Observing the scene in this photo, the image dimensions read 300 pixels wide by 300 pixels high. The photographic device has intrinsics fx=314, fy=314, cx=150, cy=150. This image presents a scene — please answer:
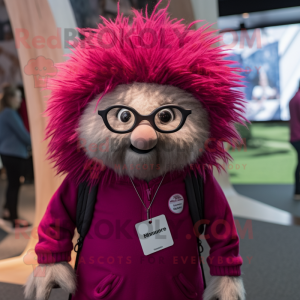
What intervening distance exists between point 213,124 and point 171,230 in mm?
339

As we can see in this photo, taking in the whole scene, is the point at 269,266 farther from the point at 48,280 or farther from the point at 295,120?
the point at 295,120

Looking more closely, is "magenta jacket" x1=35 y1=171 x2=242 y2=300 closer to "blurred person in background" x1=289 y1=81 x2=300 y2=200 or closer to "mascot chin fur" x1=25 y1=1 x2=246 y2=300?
"mascot chin fur" x1=25 y1=1 x2=246 y2=300

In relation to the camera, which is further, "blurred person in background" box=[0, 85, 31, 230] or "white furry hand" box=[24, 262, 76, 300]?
"blurred person in background" box=[0, 85, 31, 230]

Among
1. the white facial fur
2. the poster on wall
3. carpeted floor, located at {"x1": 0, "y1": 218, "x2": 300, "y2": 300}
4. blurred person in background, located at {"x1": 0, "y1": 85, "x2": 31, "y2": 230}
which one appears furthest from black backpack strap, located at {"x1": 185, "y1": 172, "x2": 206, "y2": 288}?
the poster on wall

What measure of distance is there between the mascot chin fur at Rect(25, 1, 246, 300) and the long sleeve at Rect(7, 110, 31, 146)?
6.91ft

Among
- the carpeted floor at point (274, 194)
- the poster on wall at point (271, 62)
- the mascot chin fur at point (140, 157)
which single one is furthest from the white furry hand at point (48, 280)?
the poster on wall at point (271, 62)

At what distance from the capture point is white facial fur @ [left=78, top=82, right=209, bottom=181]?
32.2 inches

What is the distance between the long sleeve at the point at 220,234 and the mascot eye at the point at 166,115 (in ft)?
0.92

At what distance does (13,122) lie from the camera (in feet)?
9.39

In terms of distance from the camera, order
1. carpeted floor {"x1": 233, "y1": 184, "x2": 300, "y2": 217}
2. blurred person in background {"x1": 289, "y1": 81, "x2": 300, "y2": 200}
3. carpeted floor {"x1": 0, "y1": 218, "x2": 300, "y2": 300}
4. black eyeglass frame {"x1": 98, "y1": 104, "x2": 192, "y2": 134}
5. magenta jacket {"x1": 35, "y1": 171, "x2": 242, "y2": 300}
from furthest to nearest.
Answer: carpeted floor {"x1": 233, "y1": 184, "x2": 300, "y2": 217}, blurred person in background {"x1": 289, "y1": 81, "x2": 300, "y2": 200}, carpeted floor {"x1": 0, "y1": 218, "x2": 300, "y2": 300}, magenta jacket {"x1": 35, "y1": 171, "x2": 242, "y2": 300}, black eyeglass frame {"x1": 98, "y1": 104, "x2": 192, "y2": 134}

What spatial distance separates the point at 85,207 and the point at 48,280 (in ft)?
0.76

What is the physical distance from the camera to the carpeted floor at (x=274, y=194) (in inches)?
146

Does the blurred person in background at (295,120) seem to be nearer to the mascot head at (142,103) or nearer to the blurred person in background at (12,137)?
the blurred person in background at (12,137)

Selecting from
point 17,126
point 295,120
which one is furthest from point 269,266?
point 17,126
